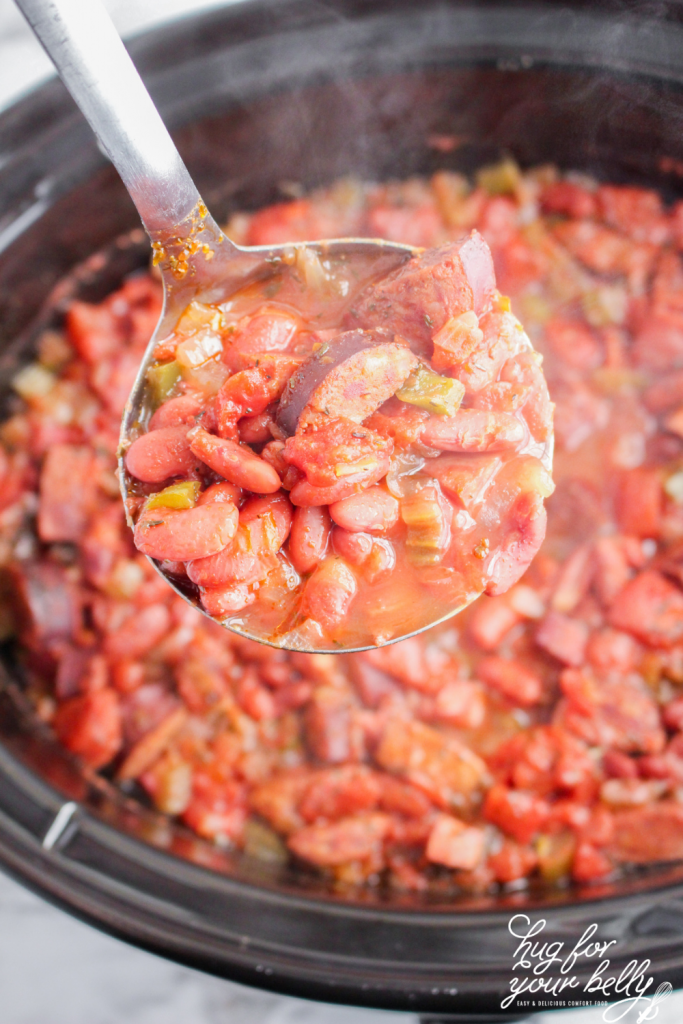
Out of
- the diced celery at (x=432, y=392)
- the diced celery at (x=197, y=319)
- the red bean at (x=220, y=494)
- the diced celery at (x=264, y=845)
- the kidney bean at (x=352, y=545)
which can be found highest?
the diced celery at (x=197, y=319)

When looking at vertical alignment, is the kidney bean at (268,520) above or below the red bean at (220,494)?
below

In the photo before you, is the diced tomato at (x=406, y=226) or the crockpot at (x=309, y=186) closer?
the crockpot at (x=309, y=186)

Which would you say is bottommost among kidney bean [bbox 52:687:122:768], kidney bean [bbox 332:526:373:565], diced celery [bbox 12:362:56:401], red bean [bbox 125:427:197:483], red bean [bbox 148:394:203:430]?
kidney bean [bbox 52:687:122:768]

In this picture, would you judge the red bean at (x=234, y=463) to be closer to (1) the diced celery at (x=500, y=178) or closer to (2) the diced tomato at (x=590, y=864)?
(2) the diced tomato at (x=590, y=864)

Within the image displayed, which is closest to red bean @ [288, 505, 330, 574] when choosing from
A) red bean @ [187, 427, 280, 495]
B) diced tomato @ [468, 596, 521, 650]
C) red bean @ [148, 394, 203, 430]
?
red bean @ [187, 427, 280, 495]

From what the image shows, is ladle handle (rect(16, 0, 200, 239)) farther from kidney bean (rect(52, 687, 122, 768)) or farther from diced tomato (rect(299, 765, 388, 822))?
diced tomato (rect(299, 765, 388, 822))

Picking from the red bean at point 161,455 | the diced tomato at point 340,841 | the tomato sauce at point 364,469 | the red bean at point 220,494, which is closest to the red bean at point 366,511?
the tomato sauce at point 364,469

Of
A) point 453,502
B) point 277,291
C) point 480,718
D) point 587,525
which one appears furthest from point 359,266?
point 480,718
